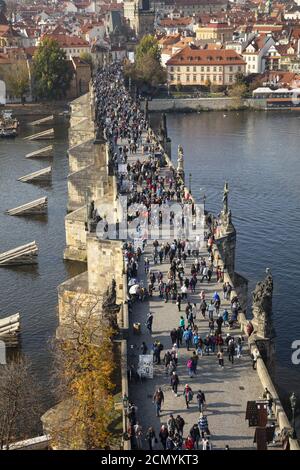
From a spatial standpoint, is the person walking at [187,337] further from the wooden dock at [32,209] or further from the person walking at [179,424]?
the wooden dock at [32,209]

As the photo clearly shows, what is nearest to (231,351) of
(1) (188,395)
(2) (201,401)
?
(1) (188,395)

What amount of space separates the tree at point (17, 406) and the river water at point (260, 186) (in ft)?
31.0

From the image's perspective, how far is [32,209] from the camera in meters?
58.0

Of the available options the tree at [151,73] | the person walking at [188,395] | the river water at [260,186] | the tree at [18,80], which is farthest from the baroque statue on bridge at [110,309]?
the tree at [151,73]

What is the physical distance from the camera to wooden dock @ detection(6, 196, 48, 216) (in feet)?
190

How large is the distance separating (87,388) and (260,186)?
43.3 m

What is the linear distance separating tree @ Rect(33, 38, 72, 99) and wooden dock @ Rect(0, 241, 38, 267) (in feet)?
218

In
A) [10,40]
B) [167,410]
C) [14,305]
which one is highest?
[10,40]

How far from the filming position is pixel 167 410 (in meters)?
22.9

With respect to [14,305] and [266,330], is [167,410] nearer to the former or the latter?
[266,330]

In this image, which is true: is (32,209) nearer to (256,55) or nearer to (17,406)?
(17,406)

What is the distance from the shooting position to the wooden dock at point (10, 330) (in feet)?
120

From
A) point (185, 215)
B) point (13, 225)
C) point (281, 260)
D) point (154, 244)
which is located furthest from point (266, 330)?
point (13, 225)

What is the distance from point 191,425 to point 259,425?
1982 millimetres
